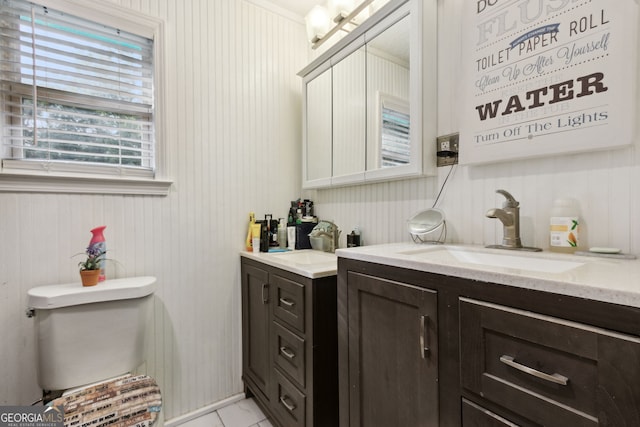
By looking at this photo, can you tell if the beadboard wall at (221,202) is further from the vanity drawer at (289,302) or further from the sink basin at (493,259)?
the vanity drawer at (289,302)

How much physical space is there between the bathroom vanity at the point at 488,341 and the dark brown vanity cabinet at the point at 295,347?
0.46ft

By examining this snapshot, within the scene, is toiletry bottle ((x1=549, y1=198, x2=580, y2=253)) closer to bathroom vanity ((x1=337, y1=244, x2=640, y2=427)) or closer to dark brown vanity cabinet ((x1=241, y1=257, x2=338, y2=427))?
bathroom vanity ((x1=337, y1=244, x2=640, y2=427))

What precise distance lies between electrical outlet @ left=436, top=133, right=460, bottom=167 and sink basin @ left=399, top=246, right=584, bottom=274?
1.21 feet

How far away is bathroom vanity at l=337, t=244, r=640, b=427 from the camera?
487 millimetres

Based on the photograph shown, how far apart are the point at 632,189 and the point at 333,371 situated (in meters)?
1.16

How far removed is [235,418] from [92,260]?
114 centimetres

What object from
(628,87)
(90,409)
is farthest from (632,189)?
(90,409)

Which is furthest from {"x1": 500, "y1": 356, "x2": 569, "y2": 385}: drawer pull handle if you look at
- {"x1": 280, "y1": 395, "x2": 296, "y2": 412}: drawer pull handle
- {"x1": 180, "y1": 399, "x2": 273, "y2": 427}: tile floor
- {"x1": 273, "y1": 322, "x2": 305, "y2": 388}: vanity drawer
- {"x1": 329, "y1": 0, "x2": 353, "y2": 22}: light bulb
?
{"x1": 329, "y1": 0, "x2": 353, "y2": 22}: light bulb

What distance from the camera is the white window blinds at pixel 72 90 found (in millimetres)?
1281

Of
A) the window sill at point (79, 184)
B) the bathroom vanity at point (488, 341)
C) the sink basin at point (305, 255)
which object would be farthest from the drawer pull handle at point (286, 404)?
the window sill at point (79, 184)

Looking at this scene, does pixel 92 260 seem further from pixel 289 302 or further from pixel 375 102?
pixel 375 102

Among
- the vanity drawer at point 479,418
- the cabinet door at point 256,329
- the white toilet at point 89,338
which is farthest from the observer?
the cabinet door at point 256,329

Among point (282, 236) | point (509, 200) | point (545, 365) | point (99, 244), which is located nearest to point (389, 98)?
point (509, 200)

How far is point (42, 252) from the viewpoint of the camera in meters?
1.29
